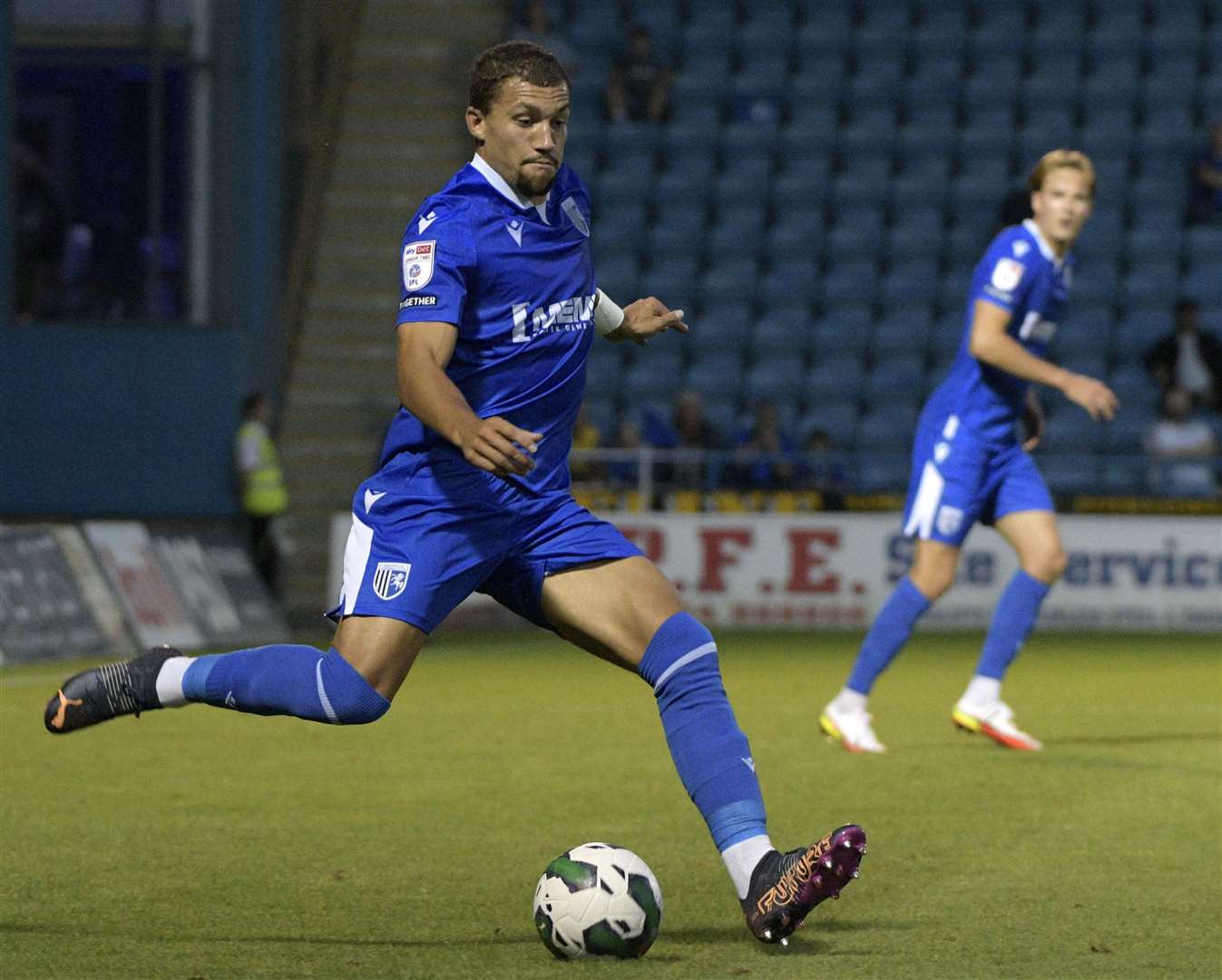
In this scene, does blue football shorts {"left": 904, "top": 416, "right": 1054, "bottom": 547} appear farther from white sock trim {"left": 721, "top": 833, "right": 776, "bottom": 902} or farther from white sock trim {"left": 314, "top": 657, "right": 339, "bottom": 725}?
white sock trim {"left": 314, "top": 657, "right": 339, "bottom": 725}

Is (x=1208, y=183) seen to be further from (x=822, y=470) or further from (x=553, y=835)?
(x=553, y=835)

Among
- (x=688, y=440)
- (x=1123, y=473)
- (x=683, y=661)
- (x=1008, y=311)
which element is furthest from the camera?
(x=1123, y=473)

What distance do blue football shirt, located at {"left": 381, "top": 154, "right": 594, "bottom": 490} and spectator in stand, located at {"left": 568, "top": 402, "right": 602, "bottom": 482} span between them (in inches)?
406

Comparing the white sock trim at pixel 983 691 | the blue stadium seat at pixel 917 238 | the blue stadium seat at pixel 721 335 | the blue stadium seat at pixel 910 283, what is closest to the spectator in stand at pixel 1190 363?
the blue stadium seat at pixel 910 283

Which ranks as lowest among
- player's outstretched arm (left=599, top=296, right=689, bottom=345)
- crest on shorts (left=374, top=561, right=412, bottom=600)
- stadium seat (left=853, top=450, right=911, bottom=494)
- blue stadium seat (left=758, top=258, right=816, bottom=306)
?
stadium seat (left=853, top=450, right=911, bottom=494)

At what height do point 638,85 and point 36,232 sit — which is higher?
point 638,85

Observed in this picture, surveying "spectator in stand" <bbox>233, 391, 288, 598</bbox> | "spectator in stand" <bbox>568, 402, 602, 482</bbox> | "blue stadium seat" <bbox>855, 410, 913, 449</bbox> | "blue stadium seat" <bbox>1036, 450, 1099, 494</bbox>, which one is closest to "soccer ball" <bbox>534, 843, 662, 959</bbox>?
"spectator in stand" <bbox>568, 402, 602, 482</bbox>

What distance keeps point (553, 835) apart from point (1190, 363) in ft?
41.4

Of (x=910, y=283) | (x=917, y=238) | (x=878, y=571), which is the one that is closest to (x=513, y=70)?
(x=878, y=571)

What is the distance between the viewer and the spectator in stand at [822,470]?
52.9 feet

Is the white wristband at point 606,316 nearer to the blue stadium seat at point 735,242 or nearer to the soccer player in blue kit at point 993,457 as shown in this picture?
the soccer player in blue kit at point 993,457

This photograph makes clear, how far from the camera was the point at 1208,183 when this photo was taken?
64.5 feet

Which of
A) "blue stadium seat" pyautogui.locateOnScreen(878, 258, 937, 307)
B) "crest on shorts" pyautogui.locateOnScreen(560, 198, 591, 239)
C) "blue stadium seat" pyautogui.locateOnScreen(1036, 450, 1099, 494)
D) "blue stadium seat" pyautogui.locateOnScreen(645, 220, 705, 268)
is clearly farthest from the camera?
"blue stadium seat" pyautogui.locateOnScreen(645, 220, 705, 268)

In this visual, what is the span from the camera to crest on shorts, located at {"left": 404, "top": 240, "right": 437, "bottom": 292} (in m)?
4.89
